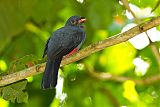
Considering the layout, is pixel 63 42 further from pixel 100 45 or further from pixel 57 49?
pixel 100 45

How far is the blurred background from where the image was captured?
4559 millimetres

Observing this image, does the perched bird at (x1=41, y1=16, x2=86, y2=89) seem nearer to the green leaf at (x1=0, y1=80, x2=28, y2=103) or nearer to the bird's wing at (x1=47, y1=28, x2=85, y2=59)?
the bird's wing at (x1=47, y1=28, x2=85, y2=59)

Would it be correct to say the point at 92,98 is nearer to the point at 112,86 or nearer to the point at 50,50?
the point at 112,86

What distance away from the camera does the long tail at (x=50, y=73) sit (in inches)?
140

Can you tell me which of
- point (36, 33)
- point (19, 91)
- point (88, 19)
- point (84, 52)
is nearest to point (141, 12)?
point (88, 19)

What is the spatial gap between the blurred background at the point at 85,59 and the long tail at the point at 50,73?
0.44m

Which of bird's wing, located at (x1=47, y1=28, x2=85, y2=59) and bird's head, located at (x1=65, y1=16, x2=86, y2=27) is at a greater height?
bird's head, located at (x1=65, y1=16, x2=86, y2=27)

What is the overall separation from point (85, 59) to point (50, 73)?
2282 mm

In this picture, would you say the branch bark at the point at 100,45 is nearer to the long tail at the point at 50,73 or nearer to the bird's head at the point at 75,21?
the long tail at the point at 50,73

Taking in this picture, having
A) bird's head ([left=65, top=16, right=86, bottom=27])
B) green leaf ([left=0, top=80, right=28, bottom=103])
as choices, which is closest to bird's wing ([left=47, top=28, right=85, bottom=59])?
bird's head ([left=65, top=16, right=86, bottom=27])

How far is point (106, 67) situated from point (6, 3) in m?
2.19

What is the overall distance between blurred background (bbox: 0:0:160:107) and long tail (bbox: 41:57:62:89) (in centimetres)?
44

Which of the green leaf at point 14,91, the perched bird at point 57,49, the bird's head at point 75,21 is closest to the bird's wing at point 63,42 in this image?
the perched bird at point 57,49

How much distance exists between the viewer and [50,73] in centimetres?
357
